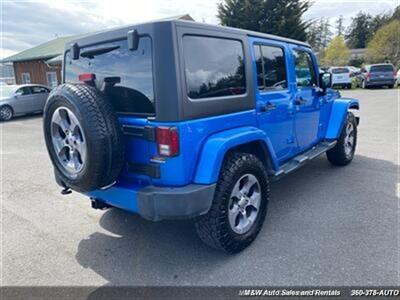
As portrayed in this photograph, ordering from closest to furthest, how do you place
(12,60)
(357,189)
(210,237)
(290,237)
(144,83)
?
(144,83) → (210,237) → (290,237) → (357,189) → (12,60)

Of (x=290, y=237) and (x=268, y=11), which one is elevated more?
(x=268, y=11)

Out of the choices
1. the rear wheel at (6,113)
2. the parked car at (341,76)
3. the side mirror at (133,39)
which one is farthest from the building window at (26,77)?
the side mirror at (133,39)

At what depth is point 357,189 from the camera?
14.2ft

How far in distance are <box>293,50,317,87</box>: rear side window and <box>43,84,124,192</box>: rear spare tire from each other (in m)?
2.70

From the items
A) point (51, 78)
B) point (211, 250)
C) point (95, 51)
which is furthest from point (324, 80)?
point (51, 78)

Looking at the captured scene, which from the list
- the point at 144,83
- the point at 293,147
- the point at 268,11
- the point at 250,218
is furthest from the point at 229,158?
the point at 268,11

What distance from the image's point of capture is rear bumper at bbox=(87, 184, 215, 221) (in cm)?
241

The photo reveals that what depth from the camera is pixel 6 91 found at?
1425 centimetres

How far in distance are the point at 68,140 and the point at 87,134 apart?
1.39 ft

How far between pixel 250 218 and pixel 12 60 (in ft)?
89.9

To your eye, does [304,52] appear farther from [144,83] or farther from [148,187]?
[148,187]

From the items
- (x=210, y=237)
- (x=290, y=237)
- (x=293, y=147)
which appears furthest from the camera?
(x=293, y=147)

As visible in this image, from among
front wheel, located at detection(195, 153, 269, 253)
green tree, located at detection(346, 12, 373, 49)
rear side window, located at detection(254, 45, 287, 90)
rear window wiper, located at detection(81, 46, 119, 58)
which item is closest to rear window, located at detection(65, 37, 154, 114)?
rear window wiper, located at detection(81, 46, 119, 58)

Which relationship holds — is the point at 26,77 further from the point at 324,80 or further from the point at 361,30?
the point at 361,30
